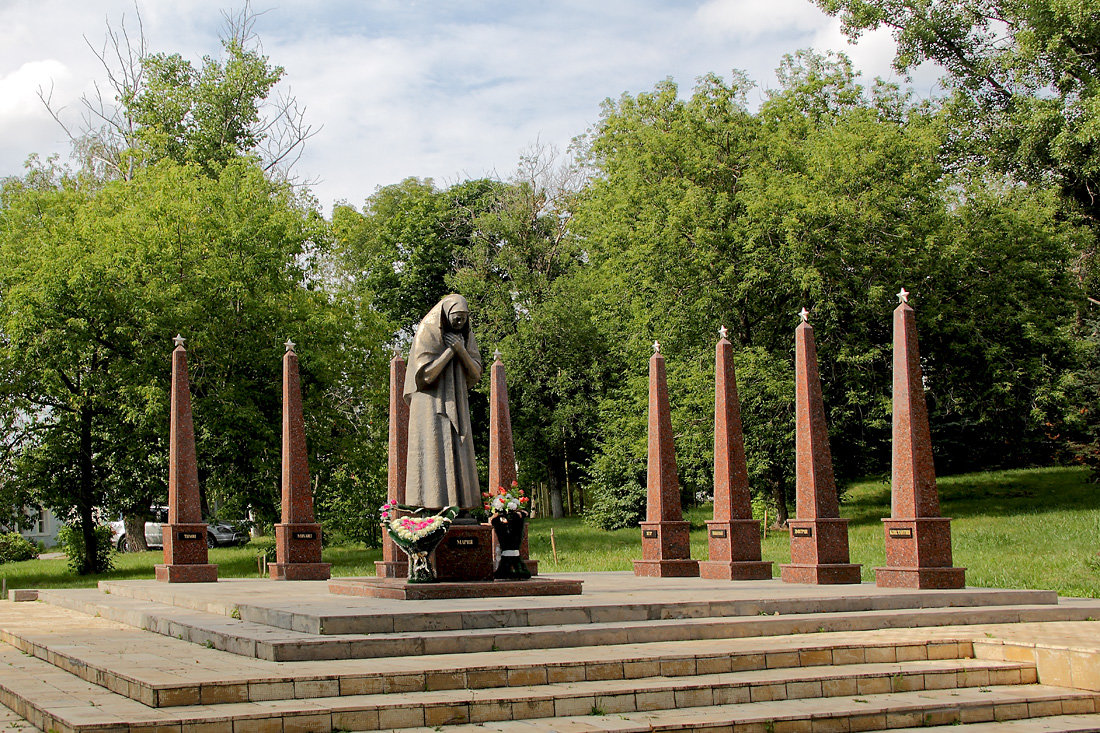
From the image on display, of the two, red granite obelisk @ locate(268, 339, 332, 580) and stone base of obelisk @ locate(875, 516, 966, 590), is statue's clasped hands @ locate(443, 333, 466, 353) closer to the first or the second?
red granite obelisk @ locate(268, 339, 332, 580)

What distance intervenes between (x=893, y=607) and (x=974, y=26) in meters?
28.0

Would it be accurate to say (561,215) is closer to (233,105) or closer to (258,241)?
(233,105)

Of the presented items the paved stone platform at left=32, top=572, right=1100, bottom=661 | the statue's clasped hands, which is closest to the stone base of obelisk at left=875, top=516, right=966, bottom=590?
the paved stone platform at left=32, top=572, right=1100, bottom=661

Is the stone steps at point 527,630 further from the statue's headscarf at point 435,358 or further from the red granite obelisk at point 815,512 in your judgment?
the statue's headscarf at point 435,358

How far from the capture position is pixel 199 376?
96.0ft

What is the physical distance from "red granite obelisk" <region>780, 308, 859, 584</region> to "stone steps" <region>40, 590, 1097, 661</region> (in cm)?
292

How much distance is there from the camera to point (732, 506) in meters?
17.5

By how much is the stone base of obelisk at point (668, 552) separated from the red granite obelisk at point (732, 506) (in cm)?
84

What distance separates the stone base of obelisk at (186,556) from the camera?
769 inches

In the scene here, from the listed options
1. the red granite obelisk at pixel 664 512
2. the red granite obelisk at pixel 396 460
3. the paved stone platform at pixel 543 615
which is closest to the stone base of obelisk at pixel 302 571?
the red granite obelisk at pixel 396 460

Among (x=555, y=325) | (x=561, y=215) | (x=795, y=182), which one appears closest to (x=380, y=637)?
(x=795, y=182)

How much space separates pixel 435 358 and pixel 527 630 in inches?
178

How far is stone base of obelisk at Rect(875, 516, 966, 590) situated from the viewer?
14906 millimetres

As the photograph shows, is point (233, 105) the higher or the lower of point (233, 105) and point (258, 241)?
the higher
